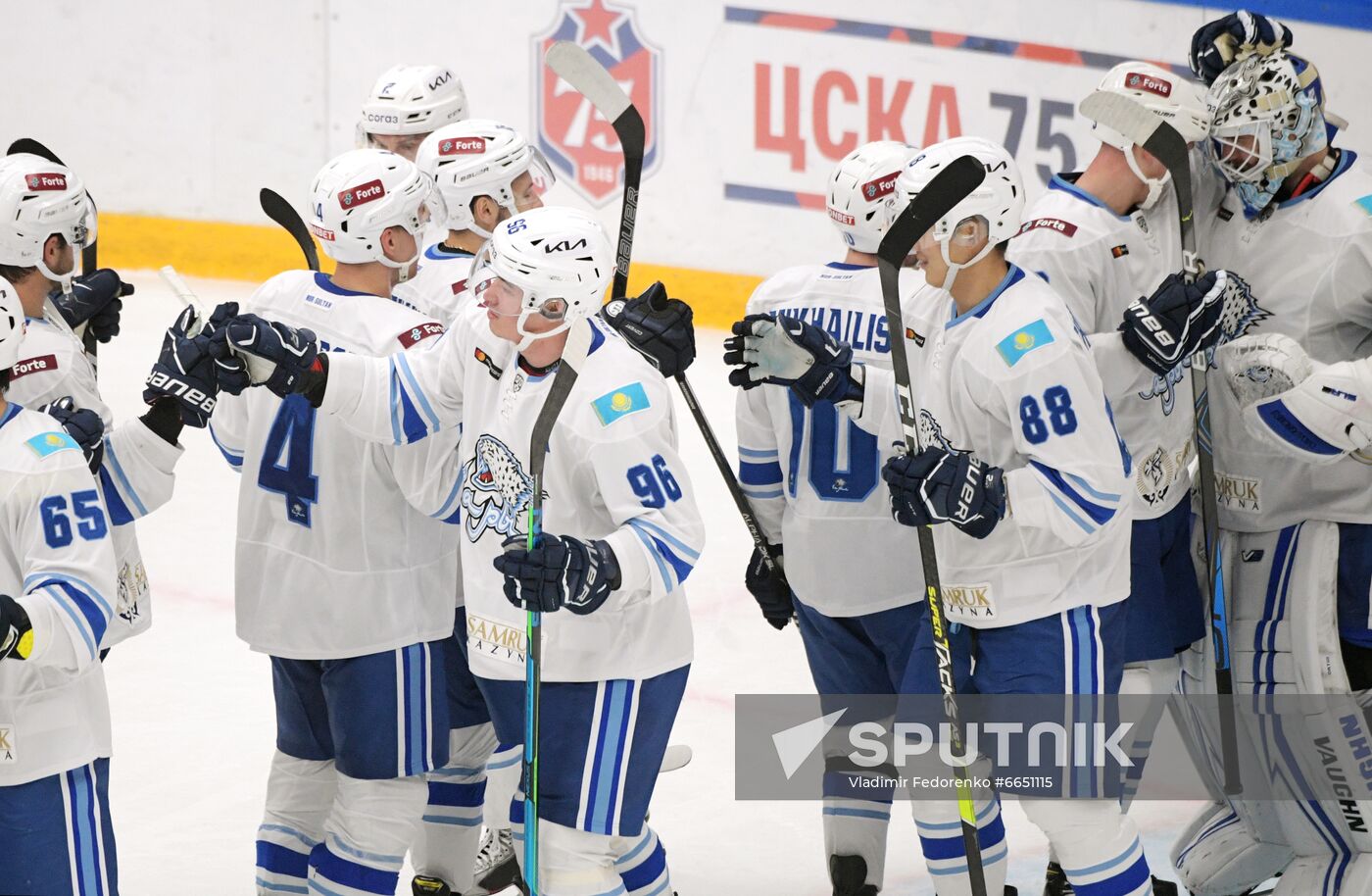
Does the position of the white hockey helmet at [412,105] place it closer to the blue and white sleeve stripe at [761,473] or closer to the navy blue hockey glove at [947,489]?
the blue and white sleeve stripe at [761,473]

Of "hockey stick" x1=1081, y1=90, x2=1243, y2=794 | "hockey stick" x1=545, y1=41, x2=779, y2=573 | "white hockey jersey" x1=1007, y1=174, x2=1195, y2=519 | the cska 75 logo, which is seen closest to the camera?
"hockey stick" x1=1081, y1=90, x2=1243, y2=794

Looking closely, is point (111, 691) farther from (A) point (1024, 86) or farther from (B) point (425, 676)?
(A) point (1024, 86)

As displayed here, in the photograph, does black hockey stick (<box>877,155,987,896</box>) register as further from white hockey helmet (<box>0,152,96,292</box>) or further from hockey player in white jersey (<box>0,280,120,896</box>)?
→ white hockey helmet (<box>0,152,96,292</box>)

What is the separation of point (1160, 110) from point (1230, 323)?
19.6 inches

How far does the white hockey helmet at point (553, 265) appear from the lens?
119 inches

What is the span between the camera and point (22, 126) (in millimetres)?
8547

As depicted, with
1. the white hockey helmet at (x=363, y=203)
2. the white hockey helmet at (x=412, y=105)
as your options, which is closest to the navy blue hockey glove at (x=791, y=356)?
the white hockey helmet at (x=363, y=203)

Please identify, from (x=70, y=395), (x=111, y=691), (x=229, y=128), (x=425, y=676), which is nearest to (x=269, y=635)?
(x=425, y=676)

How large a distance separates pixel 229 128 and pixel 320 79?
49 cm

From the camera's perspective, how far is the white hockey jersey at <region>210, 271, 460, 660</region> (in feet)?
11.5

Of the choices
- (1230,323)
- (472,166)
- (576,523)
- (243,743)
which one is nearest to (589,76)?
(472,166)

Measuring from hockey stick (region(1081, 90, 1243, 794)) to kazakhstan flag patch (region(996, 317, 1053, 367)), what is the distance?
55cm

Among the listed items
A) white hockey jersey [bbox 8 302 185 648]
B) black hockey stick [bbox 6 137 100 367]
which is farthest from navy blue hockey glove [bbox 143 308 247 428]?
black hockey stick [bbox 6 137 100 367]

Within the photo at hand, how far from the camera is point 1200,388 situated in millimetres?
3723
